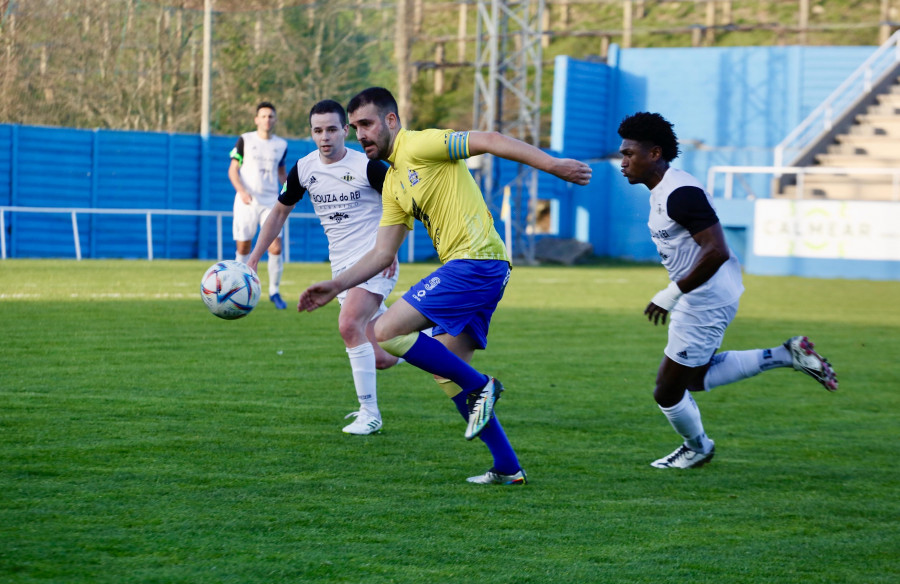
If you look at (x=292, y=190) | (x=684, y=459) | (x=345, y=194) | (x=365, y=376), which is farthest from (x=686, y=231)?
(x=292, y=190)

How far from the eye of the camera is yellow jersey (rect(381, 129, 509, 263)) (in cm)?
536

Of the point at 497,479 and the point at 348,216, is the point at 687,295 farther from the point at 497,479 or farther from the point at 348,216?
the point at 348,216

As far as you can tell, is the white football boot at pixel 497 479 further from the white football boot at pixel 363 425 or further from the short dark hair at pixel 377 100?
the short dark hair at pixel 377 100

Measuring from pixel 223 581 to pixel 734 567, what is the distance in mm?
1822

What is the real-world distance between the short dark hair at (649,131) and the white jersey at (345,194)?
186 cm

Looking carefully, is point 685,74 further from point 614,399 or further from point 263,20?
point 614,399

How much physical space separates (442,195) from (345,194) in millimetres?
1877

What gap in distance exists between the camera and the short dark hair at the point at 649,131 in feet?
18.9

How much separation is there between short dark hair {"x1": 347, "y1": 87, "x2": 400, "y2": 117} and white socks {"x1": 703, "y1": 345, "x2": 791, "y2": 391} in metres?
2.31

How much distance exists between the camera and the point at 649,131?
5.75 m

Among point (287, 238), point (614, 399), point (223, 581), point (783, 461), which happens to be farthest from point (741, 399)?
point (287, 238)

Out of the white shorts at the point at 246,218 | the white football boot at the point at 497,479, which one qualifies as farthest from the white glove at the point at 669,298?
the white shorts at the point at 246,218

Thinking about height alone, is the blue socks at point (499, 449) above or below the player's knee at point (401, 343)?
below

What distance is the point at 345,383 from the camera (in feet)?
27.4
